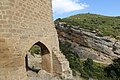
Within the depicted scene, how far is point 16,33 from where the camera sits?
9.05 meters

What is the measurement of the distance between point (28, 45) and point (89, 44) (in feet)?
70.5

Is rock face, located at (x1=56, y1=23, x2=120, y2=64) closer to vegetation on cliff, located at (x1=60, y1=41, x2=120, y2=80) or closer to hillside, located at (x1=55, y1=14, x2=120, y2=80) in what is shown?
hillside, located at (x1=55, y1=14, x2=120, y2=80)

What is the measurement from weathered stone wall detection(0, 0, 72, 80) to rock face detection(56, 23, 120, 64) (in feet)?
62.8

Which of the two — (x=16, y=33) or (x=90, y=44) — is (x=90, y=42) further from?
(x=16, y=33)

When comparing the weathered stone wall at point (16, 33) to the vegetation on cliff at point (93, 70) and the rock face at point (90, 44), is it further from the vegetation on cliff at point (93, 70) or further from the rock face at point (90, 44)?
the rock face at point (90, 44)

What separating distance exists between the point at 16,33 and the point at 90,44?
2316 cm

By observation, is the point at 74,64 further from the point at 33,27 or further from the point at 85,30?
the point at 85,30

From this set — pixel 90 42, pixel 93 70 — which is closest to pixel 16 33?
pixel 93 70

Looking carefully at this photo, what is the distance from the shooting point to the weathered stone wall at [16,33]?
8398 millimetres

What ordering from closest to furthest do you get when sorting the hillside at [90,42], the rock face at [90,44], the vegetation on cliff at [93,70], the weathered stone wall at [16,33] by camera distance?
1. the weathered stone wall at [16,33]
2. the vegetation on cliff at [93,70]
3. the hillside at [90,42]
4. the rock face at [90,44]

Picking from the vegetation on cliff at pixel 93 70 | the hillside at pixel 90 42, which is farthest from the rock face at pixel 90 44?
the vegetation on cliff at pixel 93 70

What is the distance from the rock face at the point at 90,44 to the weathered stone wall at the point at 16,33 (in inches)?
754

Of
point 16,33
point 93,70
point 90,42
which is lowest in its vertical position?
point 93,70

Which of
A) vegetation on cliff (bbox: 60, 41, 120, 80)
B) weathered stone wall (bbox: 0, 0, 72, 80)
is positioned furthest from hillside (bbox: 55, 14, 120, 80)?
weathered stone wall (bbox: 0, 0, 72, 80)
